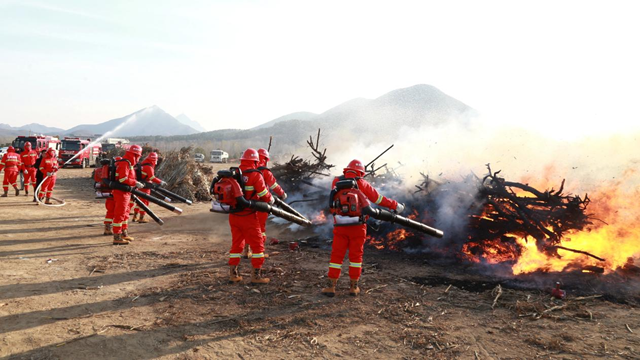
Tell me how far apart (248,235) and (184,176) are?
11.7m

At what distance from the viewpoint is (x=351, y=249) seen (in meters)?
6.48

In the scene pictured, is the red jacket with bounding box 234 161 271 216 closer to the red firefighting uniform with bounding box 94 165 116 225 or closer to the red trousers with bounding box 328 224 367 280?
the red trousers with bounding box 328 224 367 280

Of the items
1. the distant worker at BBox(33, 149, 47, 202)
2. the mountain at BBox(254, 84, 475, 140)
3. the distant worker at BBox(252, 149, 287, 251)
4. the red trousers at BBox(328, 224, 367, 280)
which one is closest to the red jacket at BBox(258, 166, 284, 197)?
the distant worker at BBox(252, 149, 287, 251)

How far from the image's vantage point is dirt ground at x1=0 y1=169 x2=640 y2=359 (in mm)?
4492

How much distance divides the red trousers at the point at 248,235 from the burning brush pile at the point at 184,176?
36.1ft

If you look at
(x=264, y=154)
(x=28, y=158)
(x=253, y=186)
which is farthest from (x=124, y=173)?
(x=28, y=158)

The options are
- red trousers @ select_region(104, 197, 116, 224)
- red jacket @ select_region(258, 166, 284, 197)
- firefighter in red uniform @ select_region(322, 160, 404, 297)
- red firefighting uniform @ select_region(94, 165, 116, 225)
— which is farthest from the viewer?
red trousers @ select_region(104, 197, 116, 224)

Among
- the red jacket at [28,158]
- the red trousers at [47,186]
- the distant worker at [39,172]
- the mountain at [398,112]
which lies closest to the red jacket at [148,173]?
the red trousers at [47,186]

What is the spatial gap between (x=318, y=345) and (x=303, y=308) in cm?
118

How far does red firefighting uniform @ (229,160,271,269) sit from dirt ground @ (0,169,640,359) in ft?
1.71

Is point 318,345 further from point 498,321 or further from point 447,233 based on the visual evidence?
point 447,233

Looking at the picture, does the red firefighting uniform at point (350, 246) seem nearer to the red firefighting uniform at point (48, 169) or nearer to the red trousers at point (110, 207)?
the red trousers at point (110, 207)

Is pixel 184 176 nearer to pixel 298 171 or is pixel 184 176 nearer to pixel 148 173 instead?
pixel 148 173

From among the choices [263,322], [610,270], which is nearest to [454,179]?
[610,270]
